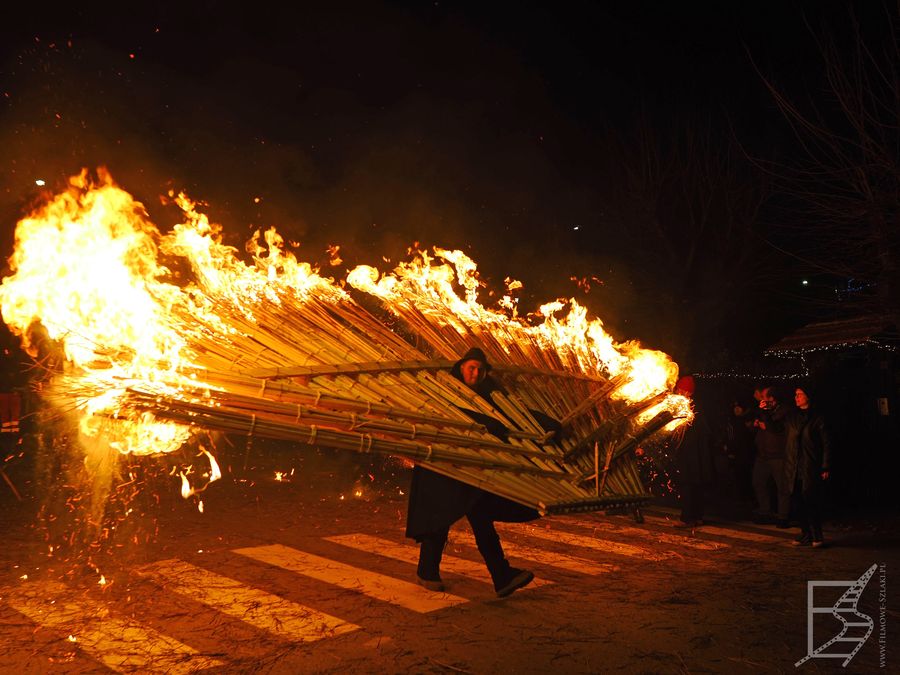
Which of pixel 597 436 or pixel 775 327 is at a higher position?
pixel 775 327

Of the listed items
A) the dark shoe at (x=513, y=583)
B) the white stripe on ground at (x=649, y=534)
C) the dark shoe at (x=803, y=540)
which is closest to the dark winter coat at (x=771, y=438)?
the white stripe on ground at (x=649, y=534)

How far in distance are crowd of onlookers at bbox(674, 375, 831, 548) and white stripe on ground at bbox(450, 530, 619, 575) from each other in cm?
235

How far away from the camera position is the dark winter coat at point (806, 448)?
24.5ft

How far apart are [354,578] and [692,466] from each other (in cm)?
443

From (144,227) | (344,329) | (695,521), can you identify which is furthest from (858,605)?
(144,227)

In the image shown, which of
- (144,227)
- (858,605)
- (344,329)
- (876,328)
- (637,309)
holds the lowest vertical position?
(858,605)

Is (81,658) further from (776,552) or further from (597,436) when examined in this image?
(776,552)

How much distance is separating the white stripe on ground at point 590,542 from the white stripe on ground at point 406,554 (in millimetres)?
1327

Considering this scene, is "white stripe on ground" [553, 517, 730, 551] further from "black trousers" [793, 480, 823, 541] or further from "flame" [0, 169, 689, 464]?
"flame" [0, 169, 689, 464]

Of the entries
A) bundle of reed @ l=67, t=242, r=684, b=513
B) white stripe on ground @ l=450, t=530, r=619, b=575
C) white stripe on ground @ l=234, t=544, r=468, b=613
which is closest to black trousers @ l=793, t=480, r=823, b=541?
white stripe on ground @ l=450, t=530, r=619, b=575

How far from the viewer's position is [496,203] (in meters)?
16.0

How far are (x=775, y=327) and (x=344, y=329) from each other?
16.5 m

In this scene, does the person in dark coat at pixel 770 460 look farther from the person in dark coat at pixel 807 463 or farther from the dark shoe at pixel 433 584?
the dark shoe at pixel 433 584

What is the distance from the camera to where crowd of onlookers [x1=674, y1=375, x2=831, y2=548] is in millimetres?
7457
